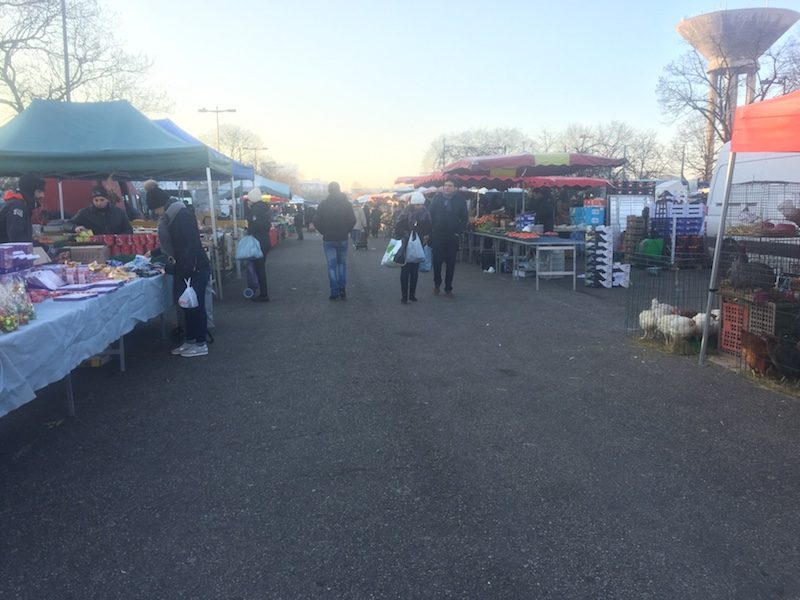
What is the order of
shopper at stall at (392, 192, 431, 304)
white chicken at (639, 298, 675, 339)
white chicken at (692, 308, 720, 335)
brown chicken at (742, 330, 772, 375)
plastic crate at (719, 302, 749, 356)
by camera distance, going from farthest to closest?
shopper at stall at (392, 192, 431, 304), white chicken at (639, 298, 675, 339), white chicken at (692, 308, 720, 335), plastic crate at (719, 302, 749, 356), brown chicken at (742, 330, 772, 375)

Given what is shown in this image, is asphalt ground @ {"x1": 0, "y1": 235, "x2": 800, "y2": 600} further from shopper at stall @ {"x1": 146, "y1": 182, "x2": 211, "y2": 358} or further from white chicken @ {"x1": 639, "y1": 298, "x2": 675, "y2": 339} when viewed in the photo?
white chicken @ {"x1": 639, "y1": 298, "x2": 675, "y2": 339}

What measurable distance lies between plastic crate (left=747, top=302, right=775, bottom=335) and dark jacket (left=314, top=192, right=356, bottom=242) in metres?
6.10

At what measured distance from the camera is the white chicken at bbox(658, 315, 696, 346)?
688 centimetres

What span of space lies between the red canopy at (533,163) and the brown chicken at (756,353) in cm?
877

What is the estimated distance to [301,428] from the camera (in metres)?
Answer: 4.70

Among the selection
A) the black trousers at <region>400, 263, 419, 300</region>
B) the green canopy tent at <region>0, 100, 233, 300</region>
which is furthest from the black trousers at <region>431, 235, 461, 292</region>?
the green canopy tent at <region>0, 100, 233, 300</region>

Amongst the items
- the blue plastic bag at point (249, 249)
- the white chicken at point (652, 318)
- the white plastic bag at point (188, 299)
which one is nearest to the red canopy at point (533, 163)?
the blue plastic bag at point (249, 249)

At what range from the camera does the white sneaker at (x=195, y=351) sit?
22.9 ft

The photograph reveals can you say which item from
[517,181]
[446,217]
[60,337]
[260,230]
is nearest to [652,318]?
[446,217]

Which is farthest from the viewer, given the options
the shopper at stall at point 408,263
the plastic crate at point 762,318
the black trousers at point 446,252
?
the black trousers at point 446,252

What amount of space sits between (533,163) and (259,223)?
702 cm

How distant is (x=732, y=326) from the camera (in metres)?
6.61

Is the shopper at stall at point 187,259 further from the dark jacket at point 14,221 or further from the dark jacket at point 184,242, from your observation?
the dark jacket at point 14,221

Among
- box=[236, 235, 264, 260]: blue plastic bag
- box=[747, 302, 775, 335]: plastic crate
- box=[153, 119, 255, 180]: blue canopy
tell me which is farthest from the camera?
box=[153, 119, 255, 180]: blue canopy
